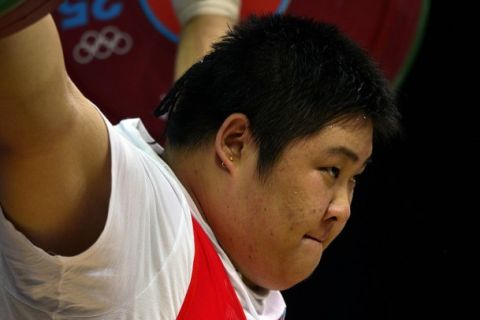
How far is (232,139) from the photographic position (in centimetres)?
117

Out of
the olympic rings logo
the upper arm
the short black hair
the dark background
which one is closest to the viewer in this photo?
the upper arm

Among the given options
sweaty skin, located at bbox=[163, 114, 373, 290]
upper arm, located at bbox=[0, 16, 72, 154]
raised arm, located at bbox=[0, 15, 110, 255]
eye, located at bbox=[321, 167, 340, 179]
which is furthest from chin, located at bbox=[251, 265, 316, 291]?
upper arm, located at bbox=[0, 16, 72, 154]

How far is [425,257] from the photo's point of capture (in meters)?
1.99

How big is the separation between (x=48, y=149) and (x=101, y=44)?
3.08 feet

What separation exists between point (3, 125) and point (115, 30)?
97 cm

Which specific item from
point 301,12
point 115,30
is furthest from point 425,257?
point 115,30

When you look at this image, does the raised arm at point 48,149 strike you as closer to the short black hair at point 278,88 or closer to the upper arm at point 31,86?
the upper arm at point 31,86

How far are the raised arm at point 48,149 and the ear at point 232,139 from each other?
25 centimetres

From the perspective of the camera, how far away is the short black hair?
116cm

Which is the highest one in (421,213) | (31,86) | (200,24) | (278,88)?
(31,86)

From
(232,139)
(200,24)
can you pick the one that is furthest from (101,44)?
(232,139)

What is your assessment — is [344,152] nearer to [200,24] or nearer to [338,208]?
[338,208]

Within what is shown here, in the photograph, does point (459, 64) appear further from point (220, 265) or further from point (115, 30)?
point (220, 265)

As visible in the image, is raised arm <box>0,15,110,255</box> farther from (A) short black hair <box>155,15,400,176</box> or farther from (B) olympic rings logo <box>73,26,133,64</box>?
(B) olympic rings logo <box>73,26,133,64</box>
